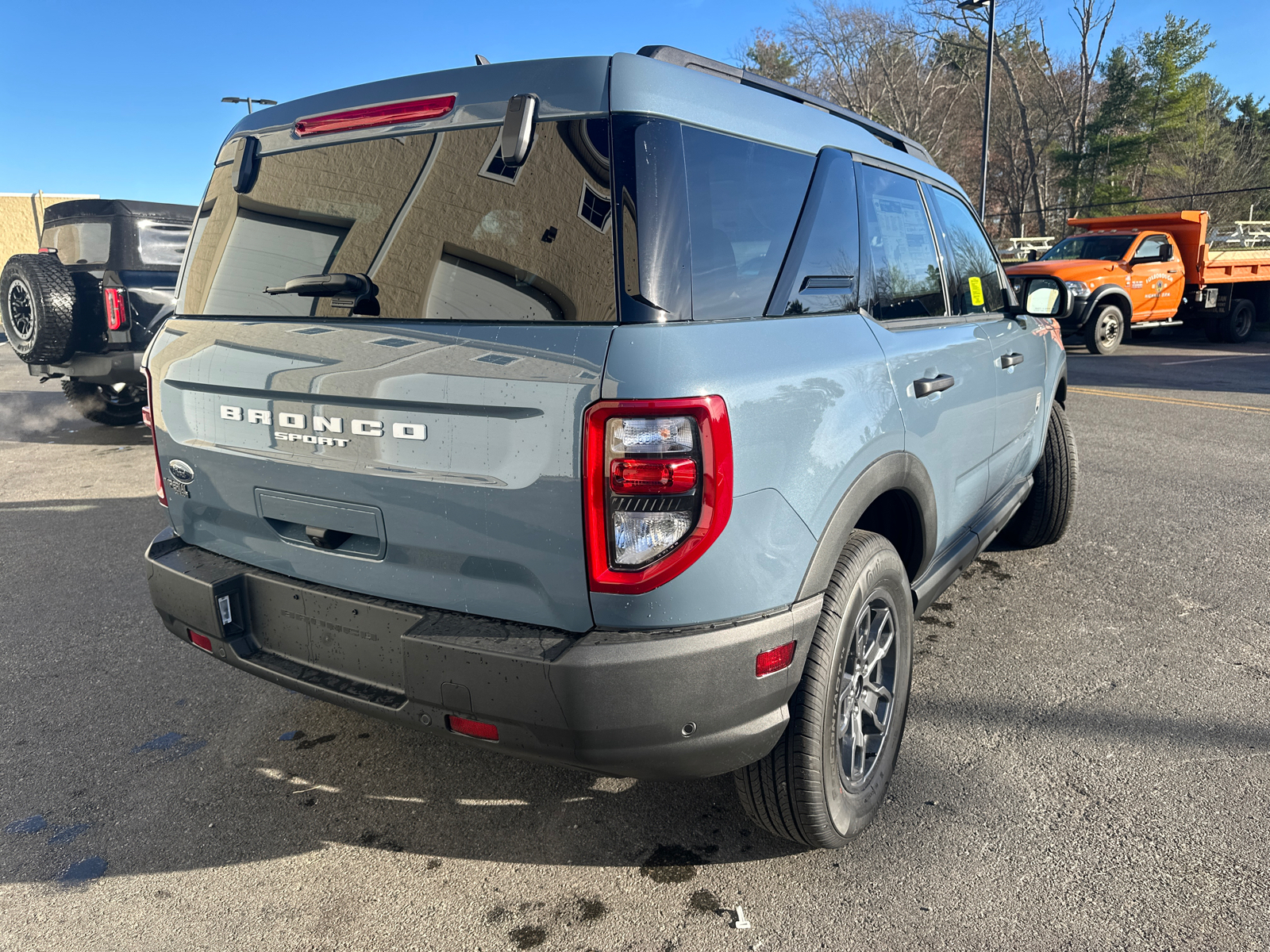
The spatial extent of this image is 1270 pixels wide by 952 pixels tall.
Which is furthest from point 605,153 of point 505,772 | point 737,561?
point 505,772

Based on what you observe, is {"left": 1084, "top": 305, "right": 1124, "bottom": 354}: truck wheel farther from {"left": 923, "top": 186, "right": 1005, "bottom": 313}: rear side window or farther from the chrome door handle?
the chrome door handle

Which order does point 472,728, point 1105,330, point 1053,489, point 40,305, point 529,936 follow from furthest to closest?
point 1105,330, point 40,305, point 1053,489, point 529,936, point 472,728

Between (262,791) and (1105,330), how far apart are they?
50.6 ft

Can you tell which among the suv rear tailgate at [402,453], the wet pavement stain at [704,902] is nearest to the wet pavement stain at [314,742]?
the suv rear tailgate at [402,453]

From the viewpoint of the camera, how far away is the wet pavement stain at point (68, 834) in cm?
252

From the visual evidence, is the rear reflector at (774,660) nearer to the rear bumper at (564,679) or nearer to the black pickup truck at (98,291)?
the rear bumper at (564,679)

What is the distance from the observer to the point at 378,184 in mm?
2182

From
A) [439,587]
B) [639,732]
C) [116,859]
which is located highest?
[439,587]

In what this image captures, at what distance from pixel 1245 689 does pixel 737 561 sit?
2.51 meters

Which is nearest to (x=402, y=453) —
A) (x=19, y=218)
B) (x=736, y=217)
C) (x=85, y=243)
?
(x=736, y=217)

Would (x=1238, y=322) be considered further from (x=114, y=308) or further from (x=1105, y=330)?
(x=114, y=308)

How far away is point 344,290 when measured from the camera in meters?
2.20

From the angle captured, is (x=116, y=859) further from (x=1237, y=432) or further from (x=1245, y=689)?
(x=1237, y=432)

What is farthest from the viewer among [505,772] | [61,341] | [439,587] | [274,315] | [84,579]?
[61,341]
